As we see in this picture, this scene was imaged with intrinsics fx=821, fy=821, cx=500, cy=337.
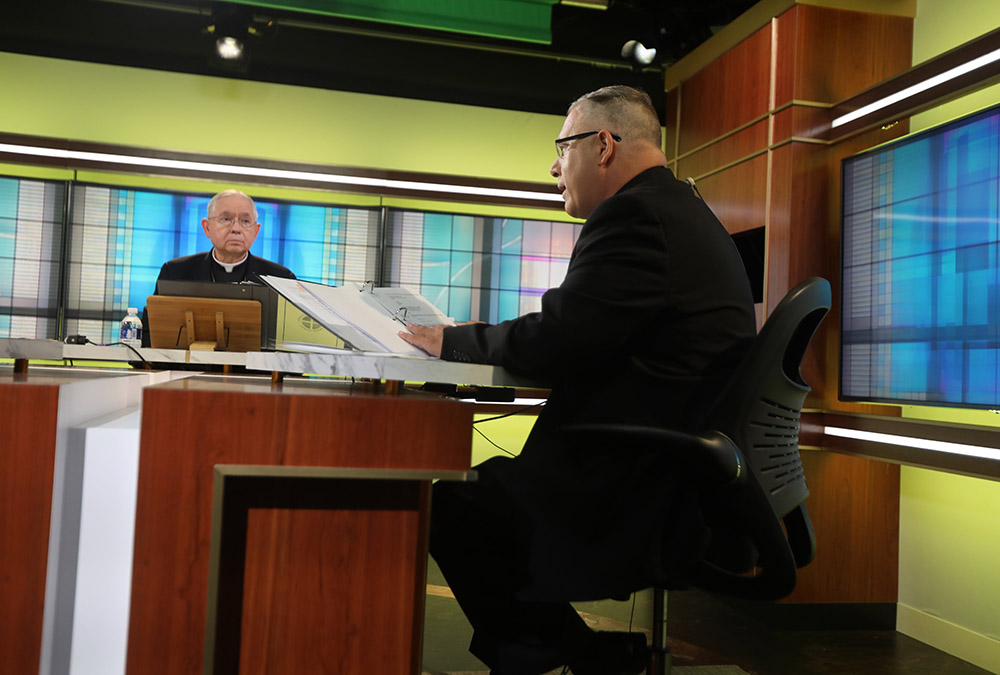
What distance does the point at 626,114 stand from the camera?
6.24 ft

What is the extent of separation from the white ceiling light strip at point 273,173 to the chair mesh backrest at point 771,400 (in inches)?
145

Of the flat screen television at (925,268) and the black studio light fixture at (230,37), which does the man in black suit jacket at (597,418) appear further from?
the black studio light fixture at (230,37)

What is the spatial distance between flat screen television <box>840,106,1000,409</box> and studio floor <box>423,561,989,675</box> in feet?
3.26

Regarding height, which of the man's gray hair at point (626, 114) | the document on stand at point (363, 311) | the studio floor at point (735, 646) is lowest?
the studio floor at point (735, 646)

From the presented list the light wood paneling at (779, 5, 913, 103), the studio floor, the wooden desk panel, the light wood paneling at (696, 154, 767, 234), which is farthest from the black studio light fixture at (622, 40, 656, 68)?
the wooden desk panel

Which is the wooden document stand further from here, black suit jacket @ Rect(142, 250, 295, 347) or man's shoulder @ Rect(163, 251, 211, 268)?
man's shoulder @ Rect(163, 251, 211, 268)

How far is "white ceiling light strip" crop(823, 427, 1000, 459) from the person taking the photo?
8.52ft

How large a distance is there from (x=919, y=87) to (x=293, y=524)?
2.68m

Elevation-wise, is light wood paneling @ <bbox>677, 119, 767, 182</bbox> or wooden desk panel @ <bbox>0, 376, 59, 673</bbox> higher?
light wood paneling @ <bbox>677, 119, 767, 182</bbox>

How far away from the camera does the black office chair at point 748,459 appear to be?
1.39 m

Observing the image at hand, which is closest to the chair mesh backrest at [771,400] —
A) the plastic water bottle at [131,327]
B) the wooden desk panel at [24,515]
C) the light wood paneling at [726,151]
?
the wooden desk panel at [24,515]

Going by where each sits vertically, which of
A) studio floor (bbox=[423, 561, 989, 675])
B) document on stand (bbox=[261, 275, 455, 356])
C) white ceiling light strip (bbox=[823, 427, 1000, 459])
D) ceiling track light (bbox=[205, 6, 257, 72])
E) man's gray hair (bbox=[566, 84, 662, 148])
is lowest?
studio floor (bbox=[423, 561, 989, 675])

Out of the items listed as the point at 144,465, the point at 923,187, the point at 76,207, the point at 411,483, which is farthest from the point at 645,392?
the point at 76,207

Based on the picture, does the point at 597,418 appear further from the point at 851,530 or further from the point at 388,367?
the point at 851,530
